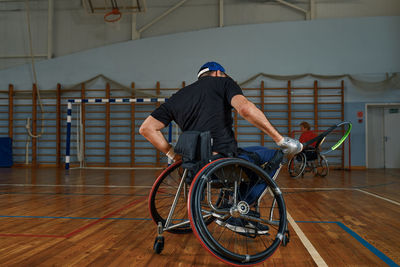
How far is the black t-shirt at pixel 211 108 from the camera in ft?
5.10

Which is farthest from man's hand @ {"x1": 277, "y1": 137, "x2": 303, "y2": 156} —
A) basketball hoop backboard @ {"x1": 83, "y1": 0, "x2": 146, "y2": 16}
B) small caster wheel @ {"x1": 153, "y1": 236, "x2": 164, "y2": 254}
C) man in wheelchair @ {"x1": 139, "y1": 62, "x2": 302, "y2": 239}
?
basketball hoop backboard @ {"x1": 83, "y1": 0, "x2": 146, "y2": 16}

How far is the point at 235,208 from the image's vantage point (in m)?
1.44

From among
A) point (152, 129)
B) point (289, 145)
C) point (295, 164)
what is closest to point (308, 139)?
point (295, 164)

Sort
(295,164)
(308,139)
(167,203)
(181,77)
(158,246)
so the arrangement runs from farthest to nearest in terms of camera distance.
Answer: (181,77), (295,164), (308,139), (167,203), (158,246)

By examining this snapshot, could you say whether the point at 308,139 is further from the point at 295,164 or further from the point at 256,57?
the point at 256,57

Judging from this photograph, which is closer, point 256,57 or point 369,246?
point 369,246

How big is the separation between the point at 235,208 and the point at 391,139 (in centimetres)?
839

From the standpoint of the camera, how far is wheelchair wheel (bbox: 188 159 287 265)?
1265 mm

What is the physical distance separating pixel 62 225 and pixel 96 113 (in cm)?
668

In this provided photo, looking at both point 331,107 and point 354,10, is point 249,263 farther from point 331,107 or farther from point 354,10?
point 354,10

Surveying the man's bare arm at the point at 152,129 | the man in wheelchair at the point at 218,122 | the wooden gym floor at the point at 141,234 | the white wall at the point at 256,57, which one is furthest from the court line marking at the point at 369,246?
the white wall at the point at 256,57

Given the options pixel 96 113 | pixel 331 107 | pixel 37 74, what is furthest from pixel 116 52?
pixel 331 107

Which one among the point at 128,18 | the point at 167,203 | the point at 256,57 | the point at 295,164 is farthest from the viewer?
the point at 128,18

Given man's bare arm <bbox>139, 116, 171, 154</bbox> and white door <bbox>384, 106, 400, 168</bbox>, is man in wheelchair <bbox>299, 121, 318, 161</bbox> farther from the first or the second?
man's bare arm <bbox>139, 116, 171, 154</bbox>
